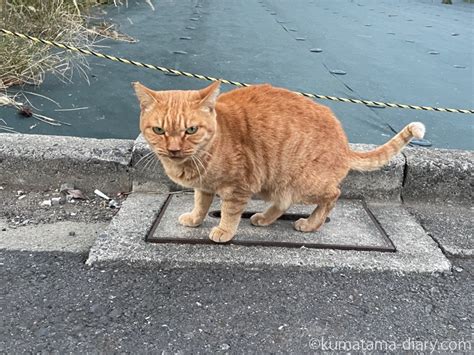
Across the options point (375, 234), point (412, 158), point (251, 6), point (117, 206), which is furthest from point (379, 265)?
point (251, 6)

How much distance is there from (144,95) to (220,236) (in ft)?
2.48

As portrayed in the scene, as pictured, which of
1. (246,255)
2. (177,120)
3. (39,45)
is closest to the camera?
(177,120)

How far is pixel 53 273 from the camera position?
6.56ft

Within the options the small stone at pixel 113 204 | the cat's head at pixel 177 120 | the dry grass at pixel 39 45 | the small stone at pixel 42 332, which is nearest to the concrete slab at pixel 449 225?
the cat's head at pixel 177 120

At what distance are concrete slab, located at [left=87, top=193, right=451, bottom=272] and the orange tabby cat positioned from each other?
0.46 ft

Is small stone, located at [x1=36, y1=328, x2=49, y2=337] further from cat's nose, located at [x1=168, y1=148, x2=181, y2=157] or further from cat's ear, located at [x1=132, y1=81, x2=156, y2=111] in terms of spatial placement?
cat's ear, located at [x1=132, y1=81, x2=156, y2=111]

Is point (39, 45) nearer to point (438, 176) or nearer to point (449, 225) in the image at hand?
point (438, 176)

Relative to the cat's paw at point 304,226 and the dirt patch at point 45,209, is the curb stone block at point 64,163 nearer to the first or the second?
the dirt patch at point 45,209

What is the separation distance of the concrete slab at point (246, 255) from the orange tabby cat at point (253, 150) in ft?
0.46

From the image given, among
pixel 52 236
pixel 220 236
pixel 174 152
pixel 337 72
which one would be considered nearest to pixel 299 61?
pixel 337 72

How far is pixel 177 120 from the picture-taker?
1.94 meters

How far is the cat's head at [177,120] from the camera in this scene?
1943 millimetres

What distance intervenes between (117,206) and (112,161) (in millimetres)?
270

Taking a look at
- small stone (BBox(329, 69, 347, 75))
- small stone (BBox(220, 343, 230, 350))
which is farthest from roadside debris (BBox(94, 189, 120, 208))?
small stone (BBox(329, 69, 347, 75))
